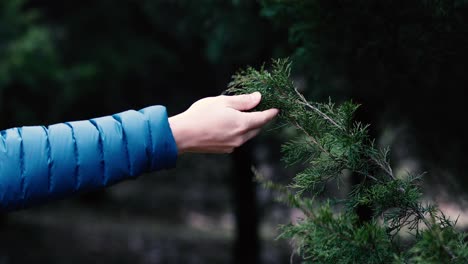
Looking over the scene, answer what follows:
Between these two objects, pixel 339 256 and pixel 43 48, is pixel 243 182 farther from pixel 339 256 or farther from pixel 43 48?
pixel 339 256

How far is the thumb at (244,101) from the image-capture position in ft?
5.30

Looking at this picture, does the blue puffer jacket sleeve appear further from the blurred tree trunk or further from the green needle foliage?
the blurred tree trunk

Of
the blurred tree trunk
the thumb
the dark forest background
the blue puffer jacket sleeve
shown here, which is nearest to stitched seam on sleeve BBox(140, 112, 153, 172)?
the blue puffer jacket sleeve

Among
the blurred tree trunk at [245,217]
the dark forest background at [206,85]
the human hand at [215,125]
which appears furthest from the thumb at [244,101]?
the blurred tree trunk at [245,217]

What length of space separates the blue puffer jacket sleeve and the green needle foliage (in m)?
0.35

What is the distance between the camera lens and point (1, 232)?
27.2 ft

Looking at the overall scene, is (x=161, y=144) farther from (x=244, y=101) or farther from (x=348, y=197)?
(x=348, y=197)

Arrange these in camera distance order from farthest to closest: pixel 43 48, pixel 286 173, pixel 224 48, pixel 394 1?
1. pixel 286 173
2. pixel 43 48
3. pixel 224 48
4. pixel 394 1

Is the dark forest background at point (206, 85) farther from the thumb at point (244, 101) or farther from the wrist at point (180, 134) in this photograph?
the wrist at point (180, 134)

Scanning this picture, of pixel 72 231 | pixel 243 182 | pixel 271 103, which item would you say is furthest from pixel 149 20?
pixel 271 103

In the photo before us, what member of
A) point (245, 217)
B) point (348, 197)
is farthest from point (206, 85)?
point (348, 197)

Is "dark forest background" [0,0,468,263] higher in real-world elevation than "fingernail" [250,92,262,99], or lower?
lower

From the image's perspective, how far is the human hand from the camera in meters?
1.57

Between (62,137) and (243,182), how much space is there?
5.53m
